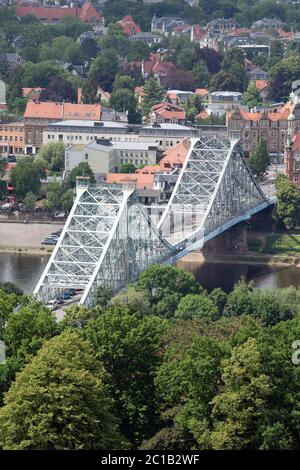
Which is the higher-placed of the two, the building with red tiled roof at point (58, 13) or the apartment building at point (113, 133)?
the building with red tiled roof at point (58, 13)

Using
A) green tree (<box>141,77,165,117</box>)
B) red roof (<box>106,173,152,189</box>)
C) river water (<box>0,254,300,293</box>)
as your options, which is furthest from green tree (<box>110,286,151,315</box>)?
green tree (<box>141,77,165,117</box>)

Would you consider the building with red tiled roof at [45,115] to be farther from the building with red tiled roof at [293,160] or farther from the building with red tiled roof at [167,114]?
the building with red tiled roof at [293,160]

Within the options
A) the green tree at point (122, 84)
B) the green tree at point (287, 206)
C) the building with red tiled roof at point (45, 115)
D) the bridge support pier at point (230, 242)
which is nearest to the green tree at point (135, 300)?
the bridge support pier at point (230, 242)

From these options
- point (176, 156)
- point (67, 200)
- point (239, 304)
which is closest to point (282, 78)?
point (176, 156)

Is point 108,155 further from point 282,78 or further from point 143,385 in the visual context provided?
point 143,385

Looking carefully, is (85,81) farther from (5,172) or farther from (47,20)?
(47,20)

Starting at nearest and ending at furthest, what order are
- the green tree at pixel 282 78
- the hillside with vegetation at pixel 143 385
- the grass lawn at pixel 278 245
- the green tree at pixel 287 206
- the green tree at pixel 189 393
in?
the hillside with vegetation at pixel 143 385 → the green tree at pixel 189 393 → the grass lawn at pixel 278 245 → the green tree at pixel 287 206 → the green tree at pixel 282 78

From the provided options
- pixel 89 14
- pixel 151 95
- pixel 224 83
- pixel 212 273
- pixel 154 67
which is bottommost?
pixel 212 273
